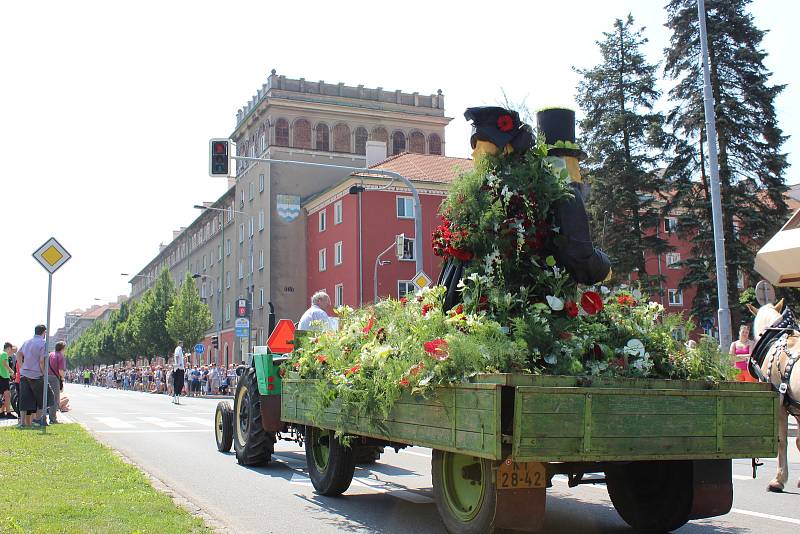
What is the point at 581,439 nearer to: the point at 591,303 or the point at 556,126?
the point at 591,303

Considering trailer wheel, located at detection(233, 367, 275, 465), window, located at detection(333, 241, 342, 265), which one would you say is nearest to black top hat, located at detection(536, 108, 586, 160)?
trailer wheel, located at detection(233, 367, 275, 465)

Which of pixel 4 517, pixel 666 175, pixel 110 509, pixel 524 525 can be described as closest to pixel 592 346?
pixel 524 525

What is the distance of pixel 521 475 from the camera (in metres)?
5.54

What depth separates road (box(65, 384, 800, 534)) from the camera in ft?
23.3

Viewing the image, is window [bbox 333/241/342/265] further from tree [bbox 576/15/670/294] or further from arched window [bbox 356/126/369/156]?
tree [bbox 576/15/670/294]

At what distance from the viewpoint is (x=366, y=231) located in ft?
166

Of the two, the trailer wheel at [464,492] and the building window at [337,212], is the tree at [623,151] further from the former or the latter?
the trailer wheel at [464,492]

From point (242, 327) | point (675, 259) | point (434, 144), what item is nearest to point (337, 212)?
point (242, 327)

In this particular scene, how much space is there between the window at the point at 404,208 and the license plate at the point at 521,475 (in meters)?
46.2

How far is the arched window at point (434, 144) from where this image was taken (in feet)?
214

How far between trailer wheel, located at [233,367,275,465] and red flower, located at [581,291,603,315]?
515cm

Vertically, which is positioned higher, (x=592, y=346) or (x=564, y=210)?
(x=564, y=210)

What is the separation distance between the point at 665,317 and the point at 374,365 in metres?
2.32

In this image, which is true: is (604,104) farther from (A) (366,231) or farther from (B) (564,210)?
(B) (564,210)
